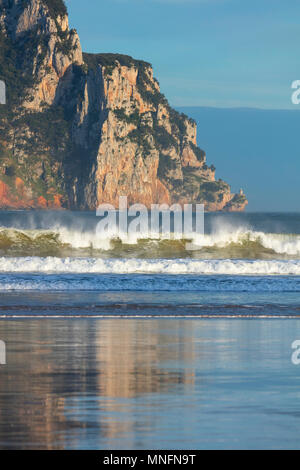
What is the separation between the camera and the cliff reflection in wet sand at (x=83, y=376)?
30.6ft

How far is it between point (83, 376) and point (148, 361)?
1.74m

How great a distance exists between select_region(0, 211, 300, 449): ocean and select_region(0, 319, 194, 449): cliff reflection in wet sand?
0.06 ft

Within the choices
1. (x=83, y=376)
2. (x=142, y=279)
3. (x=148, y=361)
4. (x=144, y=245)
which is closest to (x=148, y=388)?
(x=83, y=376)

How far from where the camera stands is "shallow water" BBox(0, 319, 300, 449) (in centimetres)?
900

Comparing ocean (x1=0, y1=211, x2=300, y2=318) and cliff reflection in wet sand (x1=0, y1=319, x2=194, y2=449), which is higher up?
cliff reflection in wet sand (x1=0, y1=319, x2=194, y2=449)

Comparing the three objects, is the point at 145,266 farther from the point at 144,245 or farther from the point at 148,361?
the point at 148,361

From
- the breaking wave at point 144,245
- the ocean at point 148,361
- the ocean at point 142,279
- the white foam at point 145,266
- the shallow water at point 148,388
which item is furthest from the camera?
the breaking wave at point 144,245

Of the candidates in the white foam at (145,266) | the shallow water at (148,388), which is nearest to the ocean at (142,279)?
the white foam at (145,266)

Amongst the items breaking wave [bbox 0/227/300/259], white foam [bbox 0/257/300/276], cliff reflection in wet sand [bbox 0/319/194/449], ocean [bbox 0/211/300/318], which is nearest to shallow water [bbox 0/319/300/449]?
cliff reflection in wet sand [bbox 0/319/194/449]

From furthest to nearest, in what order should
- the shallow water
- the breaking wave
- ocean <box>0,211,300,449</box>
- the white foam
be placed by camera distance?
the breaking wave < the white foam < ocean <box>0,211,300,449</box> < the shallow water

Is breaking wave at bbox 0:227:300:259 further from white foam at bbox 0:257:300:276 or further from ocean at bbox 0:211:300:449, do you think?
ocean at bbox 0:211:300:449

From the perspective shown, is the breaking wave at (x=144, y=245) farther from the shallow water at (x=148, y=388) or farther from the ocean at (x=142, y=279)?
the shallow water at (x=148, y=388)

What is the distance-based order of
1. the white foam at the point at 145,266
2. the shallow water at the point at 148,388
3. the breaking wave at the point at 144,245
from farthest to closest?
1. the breaking wave at the point at 144,245
2. the white foam at the point at 145,266
3. the shallow water at the point at 148,388

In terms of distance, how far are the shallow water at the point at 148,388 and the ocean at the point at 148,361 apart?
0.02 m
